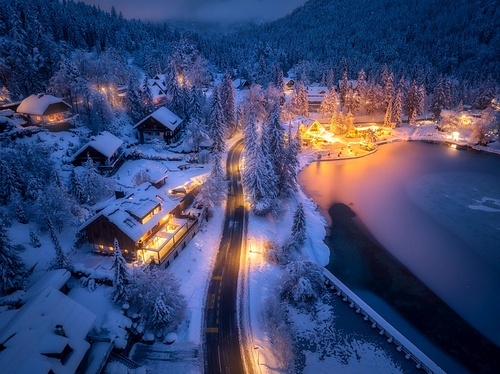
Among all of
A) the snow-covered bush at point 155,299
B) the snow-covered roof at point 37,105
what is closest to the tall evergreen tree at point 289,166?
the snow-covered bush at point 155,299

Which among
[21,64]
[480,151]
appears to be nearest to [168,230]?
[21,64]

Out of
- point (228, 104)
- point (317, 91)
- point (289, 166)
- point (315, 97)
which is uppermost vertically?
point (317, 91)

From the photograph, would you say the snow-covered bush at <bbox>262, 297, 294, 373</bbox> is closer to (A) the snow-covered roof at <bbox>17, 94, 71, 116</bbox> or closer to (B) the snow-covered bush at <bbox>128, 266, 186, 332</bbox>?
(B) the snow-covered bush at <bbox>128, 266, 186, 332</bbox>

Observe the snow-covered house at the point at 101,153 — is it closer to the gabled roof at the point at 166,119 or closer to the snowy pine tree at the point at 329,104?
the gabled roof at the point at 166,119

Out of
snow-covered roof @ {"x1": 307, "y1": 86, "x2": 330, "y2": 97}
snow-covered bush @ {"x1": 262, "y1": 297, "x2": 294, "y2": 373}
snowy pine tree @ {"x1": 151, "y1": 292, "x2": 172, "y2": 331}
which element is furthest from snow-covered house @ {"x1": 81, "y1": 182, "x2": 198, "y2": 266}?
snow-covered roof @ {"x1": 307, "y1": 86, "x2": 330, "y2": 97}

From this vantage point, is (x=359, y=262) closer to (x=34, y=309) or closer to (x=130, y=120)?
(x=34, y=309)

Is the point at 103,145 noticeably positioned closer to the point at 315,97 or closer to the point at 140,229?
the point at 140,229

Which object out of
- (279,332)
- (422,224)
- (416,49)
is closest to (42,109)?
(279,332)

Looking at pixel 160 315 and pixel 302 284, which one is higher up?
pixel 160 315
